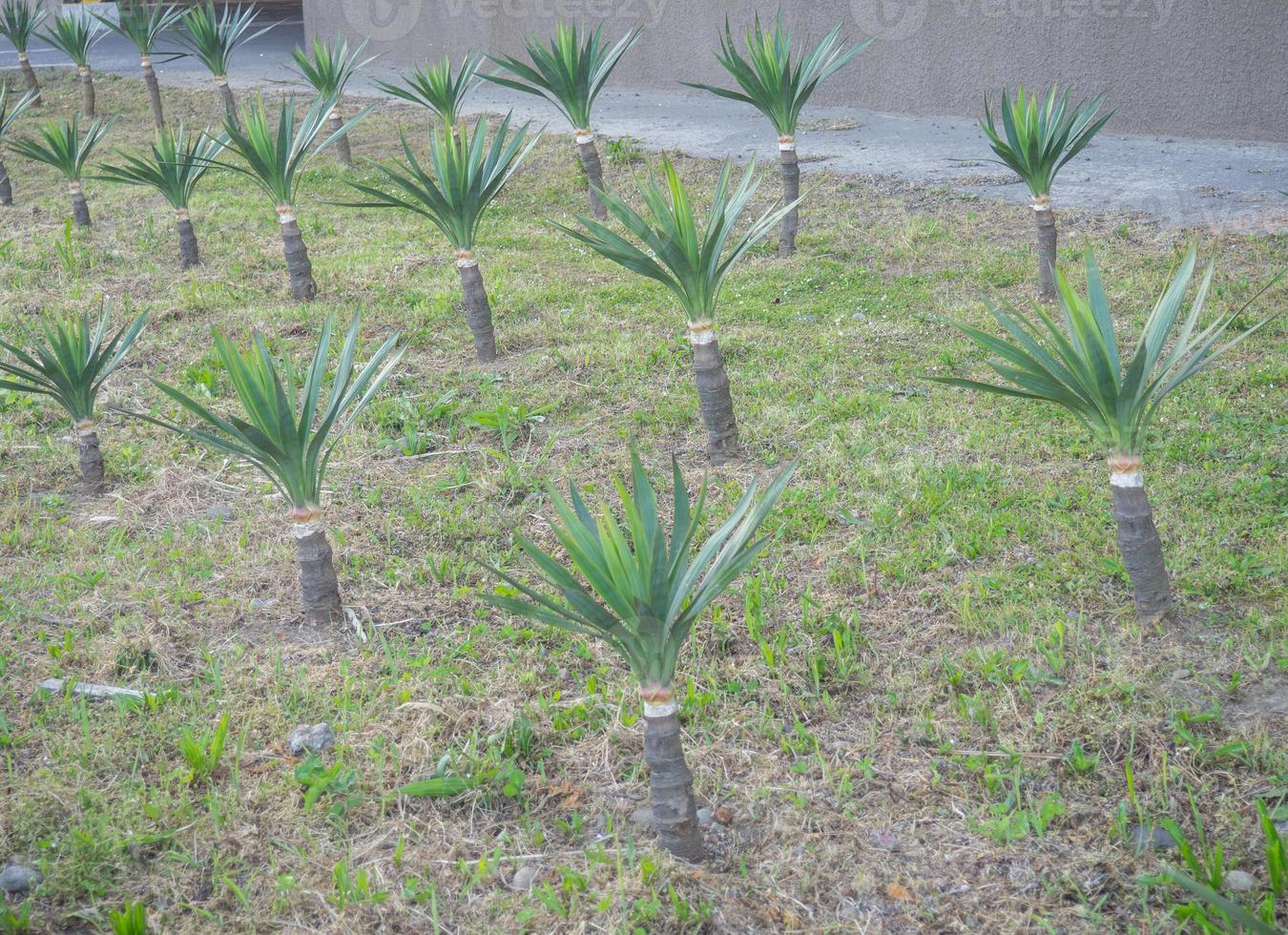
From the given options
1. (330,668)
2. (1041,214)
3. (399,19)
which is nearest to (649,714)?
Result: (330,668)

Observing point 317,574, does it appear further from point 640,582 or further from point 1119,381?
point 1119,381

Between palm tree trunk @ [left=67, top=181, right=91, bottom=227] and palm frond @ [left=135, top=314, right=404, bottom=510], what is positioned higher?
palm tree trunk @ [left=67, top=181, right=91, bottom=227]

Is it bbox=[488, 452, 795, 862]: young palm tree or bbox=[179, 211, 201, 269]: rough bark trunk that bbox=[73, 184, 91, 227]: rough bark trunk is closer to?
bbox=[179, 211, 201, 269]: rough bark trunk

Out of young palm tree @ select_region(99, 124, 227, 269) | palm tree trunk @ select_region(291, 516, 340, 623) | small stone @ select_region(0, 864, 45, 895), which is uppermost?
young palm tree @ select_region(99, 124, 227, 269)

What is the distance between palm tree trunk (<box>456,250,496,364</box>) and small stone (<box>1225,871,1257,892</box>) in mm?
3573

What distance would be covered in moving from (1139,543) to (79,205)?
6609mm

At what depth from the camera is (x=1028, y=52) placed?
26.0 ft

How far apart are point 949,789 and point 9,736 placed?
2.16m

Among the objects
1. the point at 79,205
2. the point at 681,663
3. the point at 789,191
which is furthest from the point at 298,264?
the point at 681,663

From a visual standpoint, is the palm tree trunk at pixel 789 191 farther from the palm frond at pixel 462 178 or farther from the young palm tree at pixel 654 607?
the young palm tree at pixel 654 607

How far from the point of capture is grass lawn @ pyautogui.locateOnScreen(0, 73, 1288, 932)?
221cm

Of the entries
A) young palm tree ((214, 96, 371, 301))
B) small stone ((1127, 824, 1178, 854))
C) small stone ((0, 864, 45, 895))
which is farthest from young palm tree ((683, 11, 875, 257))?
small stone ((0, 864, 45, 895))

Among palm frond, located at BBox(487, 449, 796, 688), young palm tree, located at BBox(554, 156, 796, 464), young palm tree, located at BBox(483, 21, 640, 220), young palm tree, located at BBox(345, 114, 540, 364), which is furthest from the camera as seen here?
young palm tree, located at BBox(483, 21, 640, 220)

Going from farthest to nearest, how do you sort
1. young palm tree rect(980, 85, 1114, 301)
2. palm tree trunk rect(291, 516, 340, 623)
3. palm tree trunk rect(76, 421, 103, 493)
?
young palm tree rect(980, 85, 1114, 301), palm tree trunk rect(76, 421, 103, 493), palm tree trunk rect(291, 516, 340, 623)
